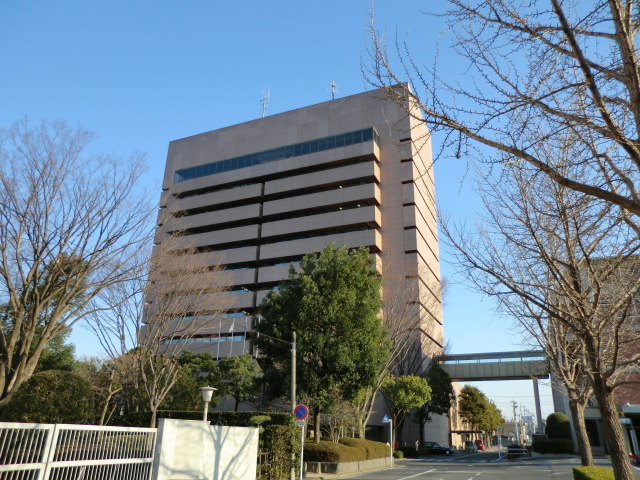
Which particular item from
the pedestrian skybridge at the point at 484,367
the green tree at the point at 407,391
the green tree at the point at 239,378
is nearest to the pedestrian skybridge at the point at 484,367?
Answer: the pedestrian skybridge at the point at 484,367

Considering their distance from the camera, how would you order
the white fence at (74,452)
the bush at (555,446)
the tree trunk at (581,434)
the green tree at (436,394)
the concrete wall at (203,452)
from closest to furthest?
the white fence at (74,452) < the concrete wall at (203,452) < the tree trunk at (581,434) < the bush at (555,446) < the green tree at (436,394)

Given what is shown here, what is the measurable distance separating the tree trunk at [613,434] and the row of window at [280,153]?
3990 centimetres

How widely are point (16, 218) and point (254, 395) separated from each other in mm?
24833

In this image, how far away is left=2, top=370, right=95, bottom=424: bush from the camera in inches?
618

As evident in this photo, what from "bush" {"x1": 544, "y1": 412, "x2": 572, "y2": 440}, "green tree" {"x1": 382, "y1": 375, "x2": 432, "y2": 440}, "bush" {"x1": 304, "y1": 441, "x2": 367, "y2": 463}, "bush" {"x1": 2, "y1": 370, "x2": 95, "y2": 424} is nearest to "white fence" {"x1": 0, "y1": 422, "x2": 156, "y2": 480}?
"bush" {"x1": 2, "y1": 370, "x2": 95, "y2": 424}

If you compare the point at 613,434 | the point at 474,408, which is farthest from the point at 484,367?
the point at 613,434

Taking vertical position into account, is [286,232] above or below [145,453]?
above

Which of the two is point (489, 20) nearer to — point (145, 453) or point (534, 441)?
point (145, 453)

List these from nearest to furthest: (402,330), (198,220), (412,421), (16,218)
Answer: (16,218), (402,330), (412,421), (198,220)

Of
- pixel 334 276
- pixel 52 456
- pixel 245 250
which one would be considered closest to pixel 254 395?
pixel 334 276

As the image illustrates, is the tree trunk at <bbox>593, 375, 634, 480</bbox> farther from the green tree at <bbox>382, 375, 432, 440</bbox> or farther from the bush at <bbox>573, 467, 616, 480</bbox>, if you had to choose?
the green tree at <bbox>382, 375, 432, 440</bbox>

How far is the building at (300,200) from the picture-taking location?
43.2 m

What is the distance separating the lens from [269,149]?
51.3 m

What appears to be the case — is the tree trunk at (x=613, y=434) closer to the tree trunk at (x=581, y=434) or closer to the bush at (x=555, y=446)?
the tree trunk at (x=581, y=434)
